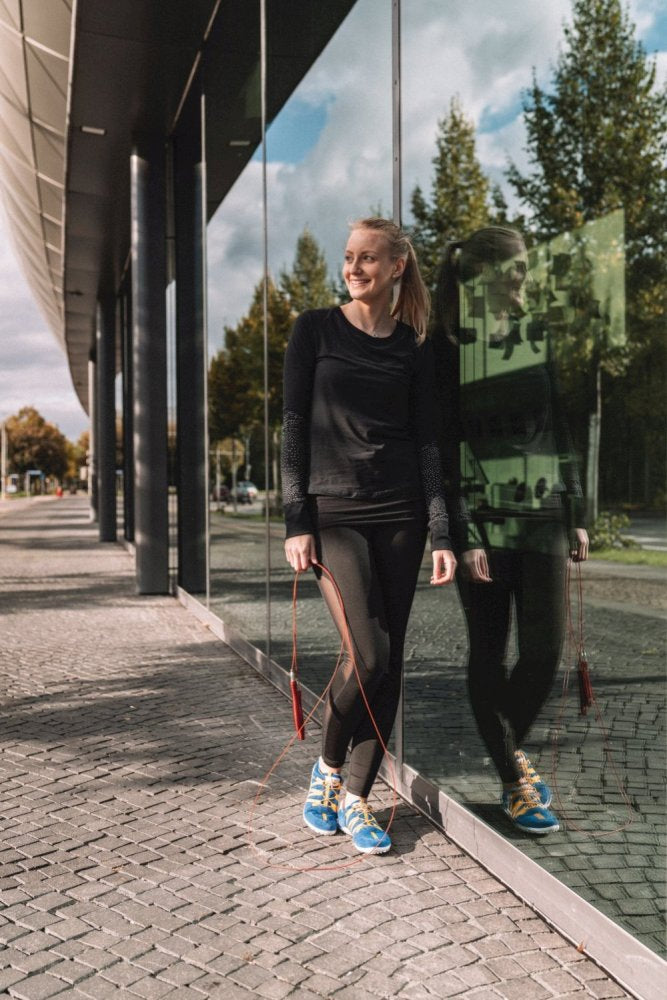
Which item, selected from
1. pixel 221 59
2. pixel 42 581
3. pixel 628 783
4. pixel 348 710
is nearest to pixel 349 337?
pixel 348 710

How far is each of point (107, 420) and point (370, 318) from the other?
1998cm

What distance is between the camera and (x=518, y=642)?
307 centimetres

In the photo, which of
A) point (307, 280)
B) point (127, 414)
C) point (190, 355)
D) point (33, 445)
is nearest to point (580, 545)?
point (307, 280)

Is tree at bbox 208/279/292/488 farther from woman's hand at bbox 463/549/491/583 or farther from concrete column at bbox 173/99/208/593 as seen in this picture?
woman's hand at bbox 463/549/491/583

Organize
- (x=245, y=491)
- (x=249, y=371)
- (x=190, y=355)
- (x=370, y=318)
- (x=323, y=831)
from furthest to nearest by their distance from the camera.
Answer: (x=190, y=355)
(x=245, y=491)
(x=249, y=371)
(x=323, y=831)
(x=370, y=318)

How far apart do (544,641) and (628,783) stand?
548mm

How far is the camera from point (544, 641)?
9.52ft

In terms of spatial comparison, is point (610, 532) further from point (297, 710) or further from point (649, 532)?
point (297, 710)

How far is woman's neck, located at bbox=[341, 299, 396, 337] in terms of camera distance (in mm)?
3420

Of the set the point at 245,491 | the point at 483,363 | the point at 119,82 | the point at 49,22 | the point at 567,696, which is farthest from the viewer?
the point at 119,82

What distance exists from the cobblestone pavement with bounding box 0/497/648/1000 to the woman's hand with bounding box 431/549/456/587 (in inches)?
36.9

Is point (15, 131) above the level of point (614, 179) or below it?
above

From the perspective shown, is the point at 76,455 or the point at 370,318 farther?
the point at 76,455

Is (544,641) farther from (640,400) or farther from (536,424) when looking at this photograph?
(640,400)
